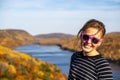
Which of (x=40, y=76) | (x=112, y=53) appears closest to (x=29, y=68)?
(x=40, y=76)

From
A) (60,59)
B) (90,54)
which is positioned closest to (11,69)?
(90,54)

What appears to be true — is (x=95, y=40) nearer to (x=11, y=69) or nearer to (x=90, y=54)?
(x=90, y=54)

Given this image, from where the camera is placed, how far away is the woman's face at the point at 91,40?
5.39 metres

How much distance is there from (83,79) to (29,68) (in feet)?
82.7

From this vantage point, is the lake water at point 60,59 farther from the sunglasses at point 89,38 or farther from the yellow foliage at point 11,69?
the sunglasses at point 89,38

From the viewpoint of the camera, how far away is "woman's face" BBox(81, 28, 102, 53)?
17.7 ft

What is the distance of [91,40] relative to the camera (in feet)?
17.7

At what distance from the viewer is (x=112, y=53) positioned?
12250 cm

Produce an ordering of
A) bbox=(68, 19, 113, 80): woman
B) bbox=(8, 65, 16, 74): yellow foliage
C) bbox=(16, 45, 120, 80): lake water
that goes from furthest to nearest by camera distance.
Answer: bbox=(16, 45, 120, 80): lake water, bbox=(8, 65, 16, 74): yellow foliage, bbox=(68, 19, 113, 80): woman

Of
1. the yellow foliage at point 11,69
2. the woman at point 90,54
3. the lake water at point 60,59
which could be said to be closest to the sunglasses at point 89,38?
the woman at point 90,54

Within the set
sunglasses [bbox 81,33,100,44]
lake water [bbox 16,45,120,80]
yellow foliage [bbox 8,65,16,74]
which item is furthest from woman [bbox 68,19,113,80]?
lake water [bbox 16,45,120,80]

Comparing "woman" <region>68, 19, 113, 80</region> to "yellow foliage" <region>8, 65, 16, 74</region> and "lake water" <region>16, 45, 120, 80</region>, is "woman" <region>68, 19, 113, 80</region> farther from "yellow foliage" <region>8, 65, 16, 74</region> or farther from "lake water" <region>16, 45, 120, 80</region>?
"lake water" <region>16, 45, 120, 80</region>

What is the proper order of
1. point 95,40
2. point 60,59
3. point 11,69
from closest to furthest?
point 95,40
point 11,69
point 60,59

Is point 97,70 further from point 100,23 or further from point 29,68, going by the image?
point 29,68
